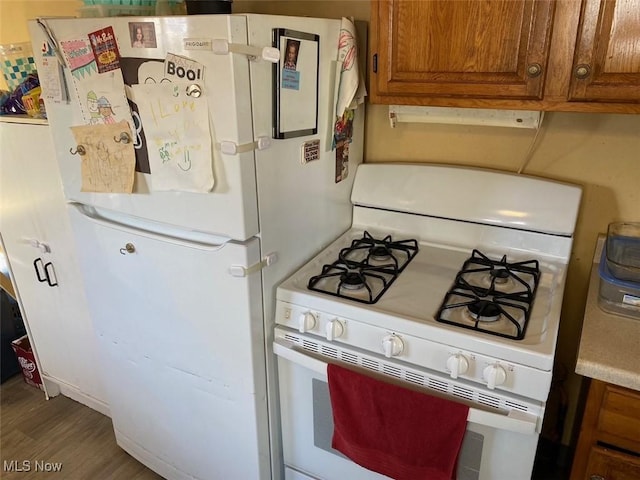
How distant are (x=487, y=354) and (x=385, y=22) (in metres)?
0.96

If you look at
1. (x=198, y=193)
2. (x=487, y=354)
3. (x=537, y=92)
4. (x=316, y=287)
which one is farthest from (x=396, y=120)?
(x=487, y=354)

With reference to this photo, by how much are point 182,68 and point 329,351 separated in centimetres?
85

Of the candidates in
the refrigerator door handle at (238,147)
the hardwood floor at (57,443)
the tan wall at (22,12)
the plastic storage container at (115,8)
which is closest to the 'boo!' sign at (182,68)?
the refrigerator door handle at (238,147)

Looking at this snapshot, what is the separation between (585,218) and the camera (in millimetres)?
1575

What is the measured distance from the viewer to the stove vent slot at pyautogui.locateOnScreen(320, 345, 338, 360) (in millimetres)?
1337

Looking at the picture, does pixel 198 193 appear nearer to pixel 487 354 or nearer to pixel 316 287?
pixel 316 287

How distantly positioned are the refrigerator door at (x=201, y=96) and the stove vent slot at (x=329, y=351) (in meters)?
0.39

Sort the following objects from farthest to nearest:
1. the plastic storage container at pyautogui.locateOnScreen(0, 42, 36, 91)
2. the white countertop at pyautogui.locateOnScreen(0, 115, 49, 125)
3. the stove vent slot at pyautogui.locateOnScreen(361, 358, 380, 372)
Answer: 1. the plastic storage container at pyautogui.locateOnScreen(0, 42, 36, 91)
2. the white countertop at pyautogui.locateOnScreen(0, 115, 49, 125)
3. the stove vent slot at pyautogui.locateOnScreen(361, 358, 380, 372)

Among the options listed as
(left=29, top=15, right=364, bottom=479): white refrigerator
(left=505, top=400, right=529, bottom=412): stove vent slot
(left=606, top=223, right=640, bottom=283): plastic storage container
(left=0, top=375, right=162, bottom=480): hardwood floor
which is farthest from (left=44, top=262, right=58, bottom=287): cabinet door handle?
(left=606, top=223, right=640, bottom=283): plastic storage container

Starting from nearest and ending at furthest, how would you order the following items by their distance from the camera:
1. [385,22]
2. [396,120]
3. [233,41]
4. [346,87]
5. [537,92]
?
[233,41] → [537,92] → [385,22] → [346,87] → [396,120]

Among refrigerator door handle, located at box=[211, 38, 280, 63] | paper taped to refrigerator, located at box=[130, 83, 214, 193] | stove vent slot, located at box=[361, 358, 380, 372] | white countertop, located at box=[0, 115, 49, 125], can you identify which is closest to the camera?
refrigerator door handle, located at box=[211, 38, 280, 63]

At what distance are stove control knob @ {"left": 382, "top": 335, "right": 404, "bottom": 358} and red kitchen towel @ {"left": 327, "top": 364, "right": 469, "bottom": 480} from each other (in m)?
0.09

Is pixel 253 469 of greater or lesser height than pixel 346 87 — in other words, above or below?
below

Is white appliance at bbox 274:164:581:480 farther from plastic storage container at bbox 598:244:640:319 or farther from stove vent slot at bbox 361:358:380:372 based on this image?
plastic storage container at bbox 598:244:640:319
